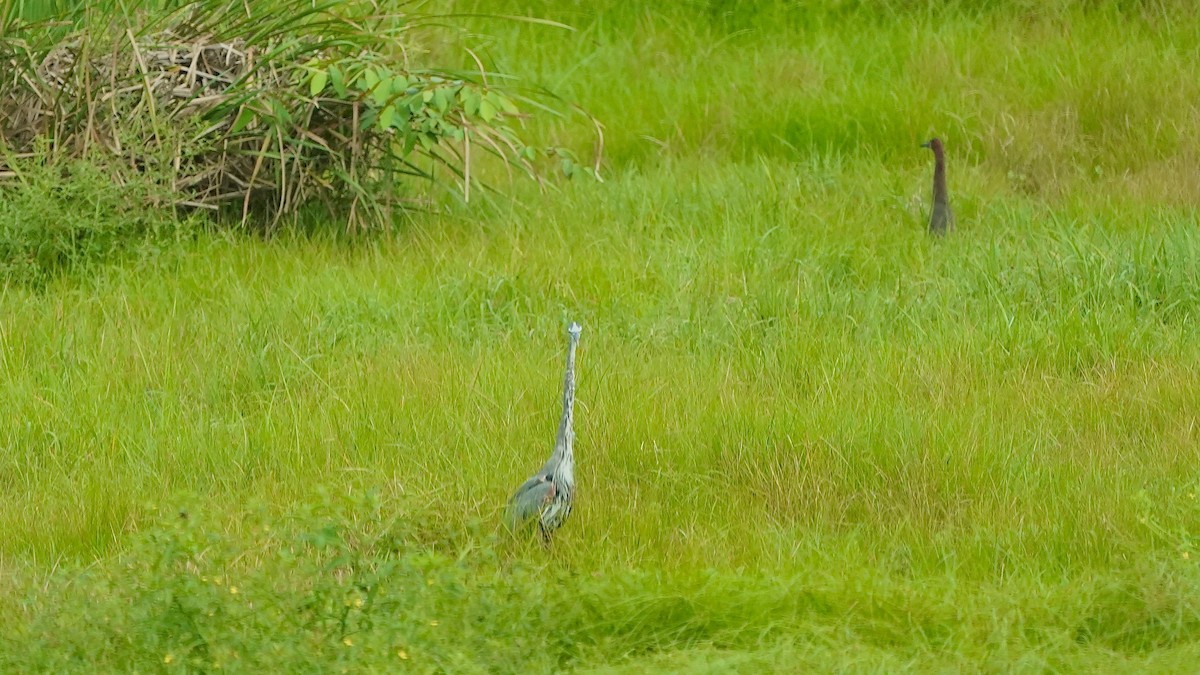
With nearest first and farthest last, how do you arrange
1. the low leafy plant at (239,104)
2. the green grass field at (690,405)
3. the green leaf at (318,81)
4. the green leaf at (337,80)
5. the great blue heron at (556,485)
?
A: the green grass field at (690,405) < the great blue heron at (556,485) < the green leaf at (318,81) < the green leaf at (337,80) < the low leafy plant at (239,104)

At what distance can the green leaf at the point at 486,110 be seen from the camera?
21.4 ft

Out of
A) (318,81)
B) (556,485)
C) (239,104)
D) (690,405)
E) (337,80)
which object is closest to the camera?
(556,485)

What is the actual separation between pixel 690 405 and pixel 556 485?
3.07 feet

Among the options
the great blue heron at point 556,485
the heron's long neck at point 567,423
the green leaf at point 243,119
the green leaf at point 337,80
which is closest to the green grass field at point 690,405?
the great blue heron at point 556,485

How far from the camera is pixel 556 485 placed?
4305 millimetres

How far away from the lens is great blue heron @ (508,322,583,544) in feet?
14.1

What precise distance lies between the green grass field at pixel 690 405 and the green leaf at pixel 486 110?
22.8 inches

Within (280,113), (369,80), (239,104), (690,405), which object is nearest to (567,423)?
(690,405)

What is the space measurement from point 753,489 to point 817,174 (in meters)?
3.09

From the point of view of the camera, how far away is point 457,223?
7141mm

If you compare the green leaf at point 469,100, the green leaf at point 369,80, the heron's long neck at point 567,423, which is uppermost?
the green leaf at point 369,80

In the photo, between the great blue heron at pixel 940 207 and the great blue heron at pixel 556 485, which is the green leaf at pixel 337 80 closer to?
the great blue heron at pixel 940 207

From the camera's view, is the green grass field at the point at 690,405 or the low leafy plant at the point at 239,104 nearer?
the green grass field at the point at 690,405

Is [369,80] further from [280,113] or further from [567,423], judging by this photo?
[567,423]
